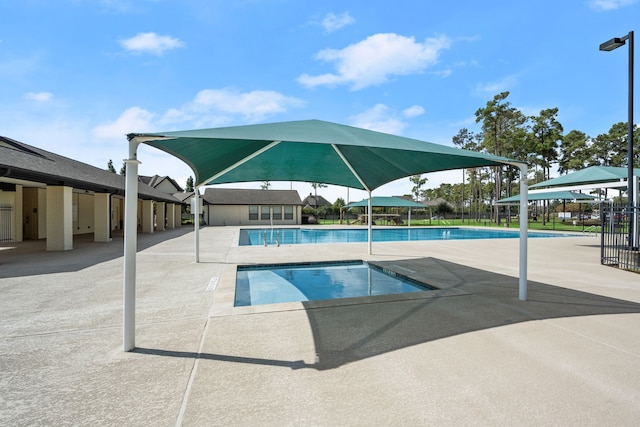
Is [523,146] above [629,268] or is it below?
above

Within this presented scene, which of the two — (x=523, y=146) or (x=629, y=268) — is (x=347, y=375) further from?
(x=523, y=146)

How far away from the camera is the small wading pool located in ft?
21.6

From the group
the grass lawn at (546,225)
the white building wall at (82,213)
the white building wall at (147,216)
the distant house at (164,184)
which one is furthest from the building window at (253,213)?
the white building wall at (82,213)

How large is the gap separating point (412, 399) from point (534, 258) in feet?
32.9

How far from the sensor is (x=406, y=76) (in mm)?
13211

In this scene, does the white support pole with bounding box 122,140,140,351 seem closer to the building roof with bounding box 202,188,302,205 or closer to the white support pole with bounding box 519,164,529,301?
the white support pole with bounding box 519,164,529,301

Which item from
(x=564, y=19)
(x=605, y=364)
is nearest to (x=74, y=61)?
(x=605, y=364)

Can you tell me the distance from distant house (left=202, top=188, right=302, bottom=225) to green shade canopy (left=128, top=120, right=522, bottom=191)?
2498 centimetres

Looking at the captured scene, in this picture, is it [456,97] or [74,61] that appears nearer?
[74,61]

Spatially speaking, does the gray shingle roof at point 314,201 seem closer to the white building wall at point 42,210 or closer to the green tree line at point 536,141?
the green tree line at point 536,141

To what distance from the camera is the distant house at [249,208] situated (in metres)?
35.0

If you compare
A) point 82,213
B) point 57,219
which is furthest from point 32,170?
point 82,213

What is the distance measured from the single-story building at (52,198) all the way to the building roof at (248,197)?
11.2 m

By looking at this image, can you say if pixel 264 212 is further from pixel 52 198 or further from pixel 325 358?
pixel 325 358
